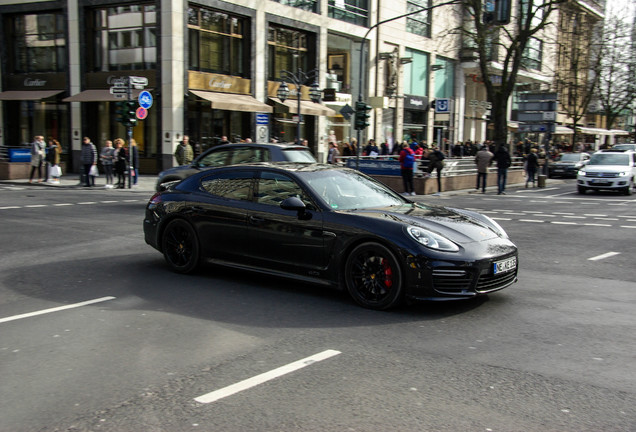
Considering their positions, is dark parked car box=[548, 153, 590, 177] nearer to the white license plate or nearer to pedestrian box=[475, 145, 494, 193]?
pedestrian box=[475, 145, 494, 193]

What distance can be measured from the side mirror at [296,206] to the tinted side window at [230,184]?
0.82 meters

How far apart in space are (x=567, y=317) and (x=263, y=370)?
323cm

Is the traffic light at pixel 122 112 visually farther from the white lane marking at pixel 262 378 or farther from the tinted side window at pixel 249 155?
the white lane marking at pixel 262 378

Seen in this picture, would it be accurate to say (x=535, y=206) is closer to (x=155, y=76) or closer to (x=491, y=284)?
(x=491, y=284)

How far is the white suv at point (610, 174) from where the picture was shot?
81.9 feet

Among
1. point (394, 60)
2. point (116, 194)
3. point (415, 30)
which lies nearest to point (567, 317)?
point (116, 194)

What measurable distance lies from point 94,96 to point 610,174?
2220 cm

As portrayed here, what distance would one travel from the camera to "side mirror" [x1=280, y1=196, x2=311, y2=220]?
6.63m

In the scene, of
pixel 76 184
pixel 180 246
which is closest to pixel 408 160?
pixel 76 184

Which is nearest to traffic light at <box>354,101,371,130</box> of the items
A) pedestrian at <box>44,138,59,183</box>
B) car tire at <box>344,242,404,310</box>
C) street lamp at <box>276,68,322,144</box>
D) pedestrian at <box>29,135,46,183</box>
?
street lamp at <box>276,68,322,144</box>

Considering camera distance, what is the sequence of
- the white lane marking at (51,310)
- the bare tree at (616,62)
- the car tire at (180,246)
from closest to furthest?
the white lane marking at (51,310) → the car tire at (180,246) → the bare tree at (616,62)

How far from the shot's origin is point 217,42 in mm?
29766

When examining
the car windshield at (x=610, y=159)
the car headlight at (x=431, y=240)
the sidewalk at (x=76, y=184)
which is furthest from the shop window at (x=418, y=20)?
the car headlight at (x=431, y=240)

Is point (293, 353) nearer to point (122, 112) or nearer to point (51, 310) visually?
point (51, 310)
